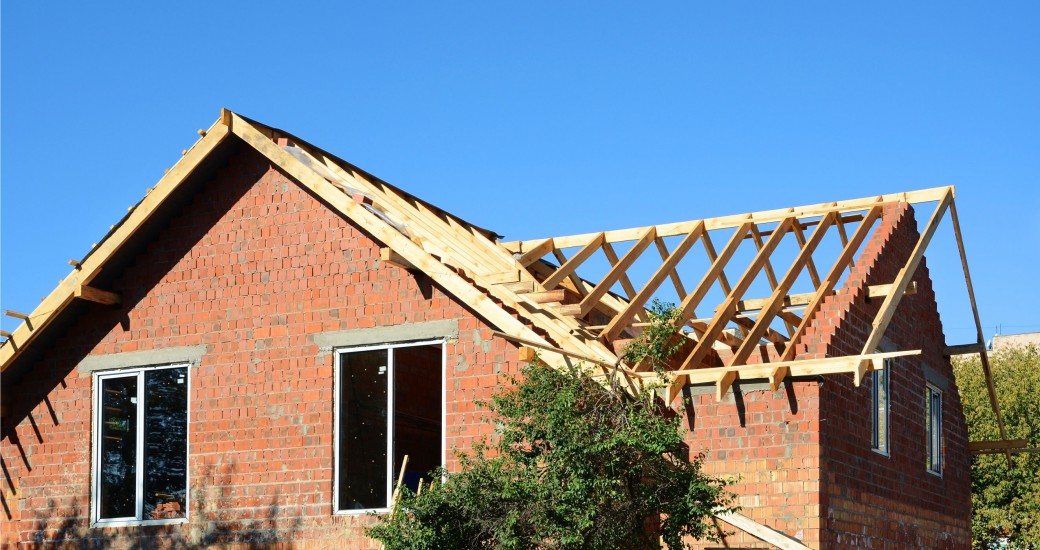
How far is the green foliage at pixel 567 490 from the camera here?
11641 millimetres

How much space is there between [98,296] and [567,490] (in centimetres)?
747

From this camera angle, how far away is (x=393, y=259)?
14.3m

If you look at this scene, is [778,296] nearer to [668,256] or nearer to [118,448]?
[668,256]

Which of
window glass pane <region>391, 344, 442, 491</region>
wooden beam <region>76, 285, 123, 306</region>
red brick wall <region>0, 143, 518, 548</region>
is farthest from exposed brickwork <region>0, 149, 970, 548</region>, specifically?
window glass pane <region>391, 344, 442, 491</region>

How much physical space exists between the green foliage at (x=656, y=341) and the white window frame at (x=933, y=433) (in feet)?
19.4

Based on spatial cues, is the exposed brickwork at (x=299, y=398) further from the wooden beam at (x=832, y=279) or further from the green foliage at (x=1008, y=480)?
the green foliage at (x=1008, y=480)

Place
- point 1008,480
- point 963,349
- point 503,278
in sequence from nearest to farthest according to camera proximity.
Result: point 503,278 < point 963,349 < point 1008,480

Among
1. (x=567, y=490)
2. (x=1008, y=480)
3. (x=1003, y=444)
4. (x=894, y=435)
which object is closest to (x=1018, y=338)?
(x=1008, y=480)

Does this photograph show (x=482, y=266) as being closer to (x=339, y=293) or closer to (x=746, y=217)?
(x=339, y=293)

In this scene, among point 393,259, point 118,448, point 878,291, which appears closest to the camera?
point 393,259

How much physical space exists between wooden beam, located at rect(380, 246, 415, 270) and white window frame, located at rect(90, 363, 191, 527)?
10.5ft

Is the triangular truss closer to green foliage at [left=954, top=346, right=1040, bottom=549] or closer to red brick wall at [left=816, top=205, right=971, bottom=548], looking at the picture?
red brick wall at [left=816, top=205, right=971, bottom=548]

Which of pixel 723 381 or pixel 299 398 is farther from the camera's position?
pixel 299 398

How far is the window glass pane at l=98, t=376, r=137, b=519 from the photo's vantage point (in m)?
15.9
